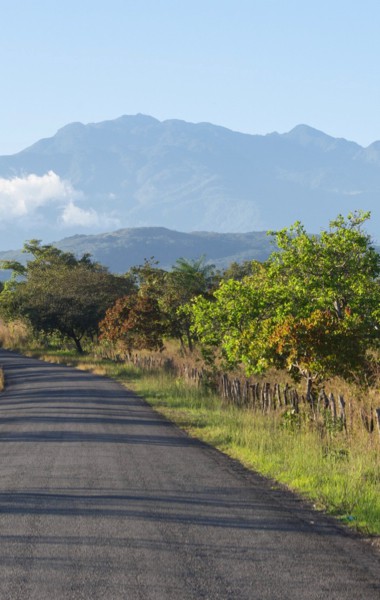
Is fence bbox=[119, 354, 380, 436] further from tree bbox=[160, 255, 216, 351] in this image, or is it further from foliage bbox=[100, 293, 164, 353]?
tree bbox=[160, 255, 216, 351]

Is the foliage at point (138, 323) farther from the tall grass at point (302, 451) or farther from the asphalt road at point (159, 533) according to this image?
Answer: the asphalt road at point (159, 533)

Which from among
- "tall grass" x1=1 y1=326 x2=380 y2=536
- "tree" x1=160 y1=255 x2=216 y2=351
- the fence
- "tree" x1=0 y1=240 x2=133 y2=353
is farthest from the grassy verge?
"tree" x1=0 y1=240 x2=133 y2=353

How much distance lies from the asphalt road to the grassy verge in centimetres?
41

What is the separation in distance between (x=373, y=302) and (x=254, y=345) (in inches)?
115

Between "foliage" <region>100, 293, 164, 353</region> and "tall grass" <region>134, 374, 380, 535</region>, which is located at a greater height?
"foliage" <region>100, 293, 164, 353</region>

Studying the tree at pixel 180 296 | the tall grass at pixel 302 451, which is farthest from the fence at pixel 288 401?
the tree at pixel 180 296

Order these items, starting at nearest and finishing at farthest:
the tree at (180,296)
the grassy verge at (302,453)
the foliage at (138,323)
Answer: the grassy verge at (302,453), the foliage at (138,323), the tree at (180,296)

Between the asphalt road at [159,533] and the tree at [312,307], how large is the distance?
3846 mm

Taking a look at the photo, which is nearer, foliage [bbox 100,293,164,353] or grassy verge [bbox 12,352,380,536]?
grassy verge [bbox 12,352,380,536]

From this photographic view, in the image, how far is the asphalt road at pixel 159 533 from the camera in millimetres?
6613

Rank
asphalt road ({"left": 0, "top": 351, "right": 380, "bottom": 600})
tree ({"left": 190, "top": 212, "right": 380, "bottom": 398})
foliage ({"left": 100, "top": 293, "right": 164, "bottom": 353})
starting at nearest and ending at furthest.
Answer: asphalt road ({"left": 0, "top": 351, "right": 380, "bottom": 600}) → tree ({"left": 190, "top": 212, "right": 380, "bottom": 398}) → foliage ({"left": 100, "top": 293, "right": 164, "bottom": 353})

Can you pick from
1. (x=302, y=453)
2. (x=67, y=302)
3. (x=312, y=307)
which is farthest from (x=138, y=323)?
(x=302, y=453)

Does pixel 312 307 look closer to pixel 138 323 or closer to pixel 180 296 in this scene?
pixel 138 323

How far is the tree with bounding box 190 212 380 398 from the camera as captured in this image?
17.6 m
